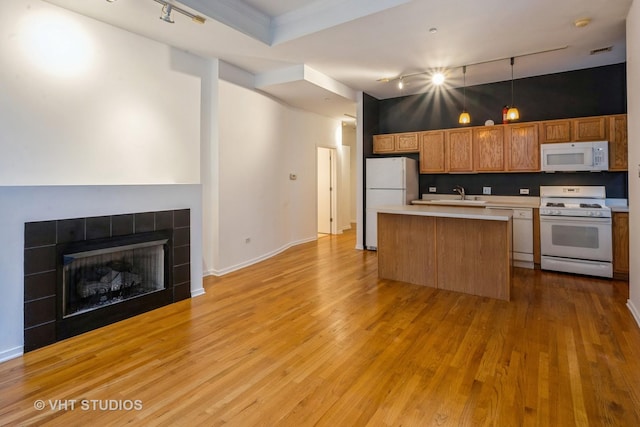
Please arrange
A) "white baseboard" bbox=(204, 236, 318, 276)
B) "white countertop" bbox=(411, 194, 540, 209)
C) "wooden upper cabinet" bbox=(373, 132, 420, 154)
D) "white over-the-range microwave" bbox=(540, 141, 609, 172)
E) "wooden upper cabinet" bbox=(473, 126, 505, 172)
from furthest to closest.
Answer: "wooden upper cabinet" bbox=(373, 132, 420, 154), "wooden upper cabinet" bbox=(473, 126, 505, 172), "white countertop" bbox=(411, 194, 540, 209), "white baseboard" bbox=(204, 236, 318, 276), "white over-the-range microwave" bbox=(540, 141, 609, 172)

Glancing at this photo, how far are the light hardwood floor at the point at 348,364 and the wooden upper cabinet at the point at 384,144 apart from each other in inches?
133

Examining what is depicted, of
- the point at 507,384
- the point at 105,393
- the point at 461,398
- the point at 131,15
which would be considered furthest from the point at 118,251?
the point at 507,384

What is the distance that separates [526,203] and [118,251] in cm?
536

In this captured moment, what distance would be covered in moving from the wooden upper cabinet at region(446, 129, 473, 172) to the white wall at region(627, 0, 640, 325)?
2.34m

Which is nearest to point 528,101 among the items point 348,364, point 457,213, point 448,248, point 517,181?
point 517,181

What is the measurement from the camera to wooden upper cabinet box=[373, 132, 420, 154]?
621 cm

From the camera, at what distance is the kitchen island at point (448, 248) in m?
3.67

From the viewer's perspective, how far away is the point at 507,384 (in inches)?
84.2

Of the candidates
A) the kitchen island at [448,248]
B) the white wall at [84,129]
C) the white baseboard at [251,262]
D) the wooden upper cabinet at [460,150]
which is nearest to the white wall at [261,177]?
the white baseboard at [251,262]

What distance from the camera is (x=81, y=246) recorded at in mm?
2934

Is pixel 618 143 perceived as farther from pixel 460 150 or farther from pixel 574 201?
pixel 460 150

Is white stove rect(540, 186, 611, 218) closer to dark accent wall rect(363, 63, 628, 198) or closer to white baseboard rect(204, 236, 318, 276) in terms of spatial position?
dark accent wall rect(363, 63, 628, 198)

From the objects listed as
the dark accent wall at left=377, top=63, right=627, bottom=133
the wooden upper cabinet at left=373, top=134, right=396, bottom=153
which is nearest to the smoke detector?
the dark accent wall at left=377, top=63, right=627, bottom=133

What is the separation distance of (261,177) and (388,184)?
2.19 metres
